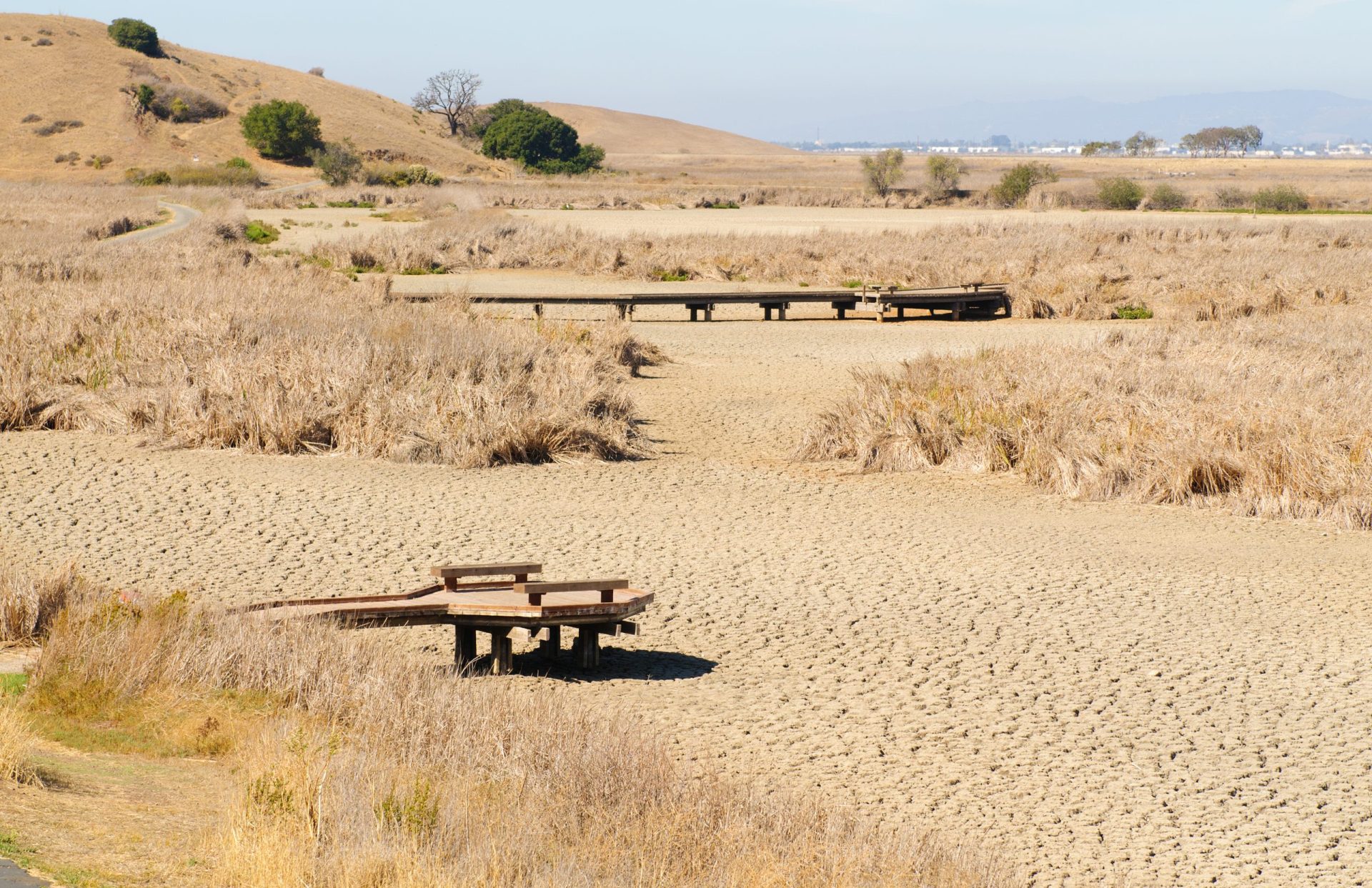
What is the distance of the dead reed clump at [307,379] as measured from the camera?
12016mm

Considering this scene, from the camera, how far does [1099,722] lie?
20.7 feet

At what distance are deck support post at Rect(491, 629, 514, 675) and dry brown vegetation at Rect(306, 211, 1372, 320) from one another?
1803 cm

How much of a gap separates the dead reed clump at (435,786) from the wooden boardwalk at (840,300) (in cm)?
1689

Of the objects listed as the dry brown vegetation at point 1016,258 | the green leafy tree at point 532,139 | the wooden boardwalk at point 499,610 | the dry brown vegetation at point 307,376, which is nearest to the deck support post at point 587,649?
the wooden boardwalk at point 499,610

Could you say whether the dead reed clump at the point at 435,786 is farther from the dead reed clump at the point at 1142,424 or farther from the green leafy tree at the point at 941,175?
the green leafy tree at the point at 941,175

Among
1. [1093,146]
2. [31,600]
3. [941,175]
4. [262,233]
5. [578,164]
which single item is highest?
[1093,146]

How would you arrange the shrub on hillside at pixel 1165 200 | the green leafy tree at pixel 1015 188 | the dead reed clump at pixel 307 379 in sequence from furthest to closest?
the green leafy tree at pixel 1015 188
the shrub on hillside at pixel 1165 200
the dead reed clump at pixel 307 379

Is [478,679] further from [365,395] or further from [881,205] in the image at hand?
[881,205]

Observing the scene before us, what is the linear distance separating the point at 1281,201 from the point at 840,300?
3923 centimetres

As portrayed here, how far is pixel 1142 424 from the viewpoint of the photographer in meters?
11.7

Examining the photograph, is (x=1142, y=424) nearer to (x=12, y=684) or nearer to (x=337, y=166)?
(x=12, y=684)

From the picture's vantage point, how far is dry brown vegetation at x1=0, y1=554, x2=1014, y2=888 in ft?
12.5

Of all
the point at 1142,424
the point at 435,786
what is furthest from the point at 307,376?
the point at 435,786

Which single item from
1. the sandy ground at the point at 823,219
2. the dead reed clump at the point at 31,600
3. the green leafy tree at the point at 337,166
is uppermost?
the green leafy tree at the point at 337,166
